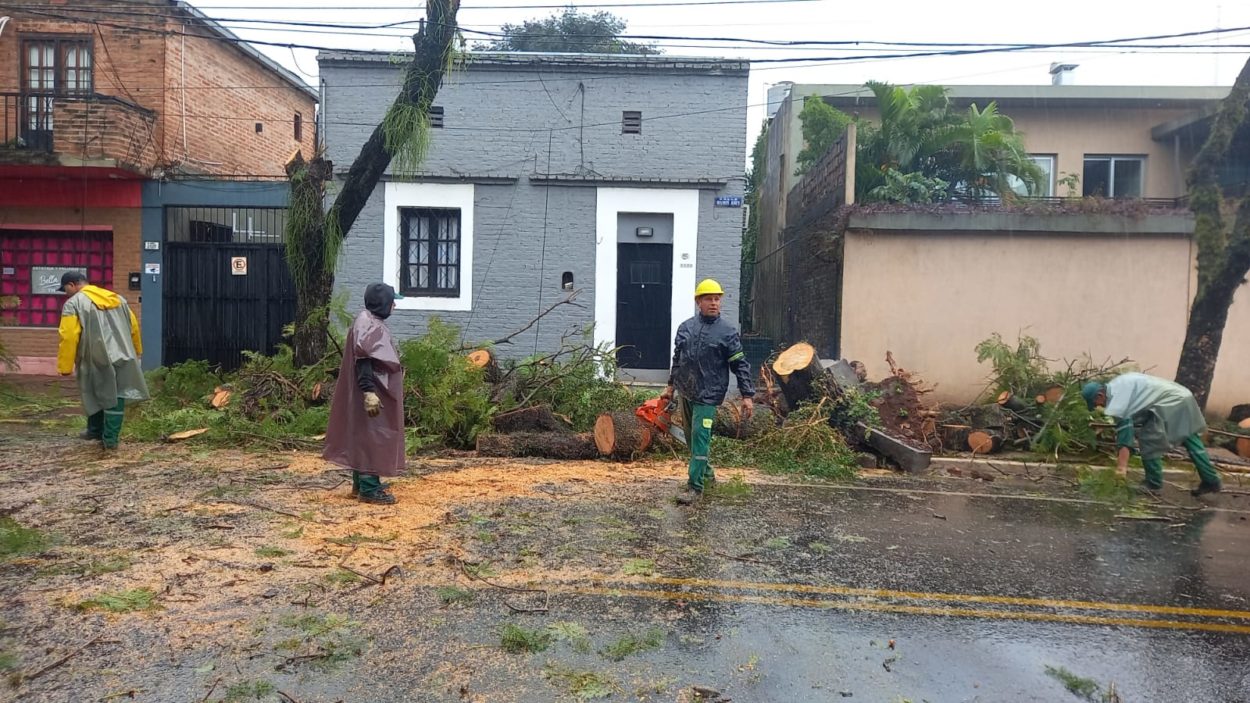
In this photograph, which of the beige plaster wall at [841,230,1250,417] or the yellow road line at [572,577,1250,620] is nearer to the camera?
the yellow road line at [572,577,1250,620]

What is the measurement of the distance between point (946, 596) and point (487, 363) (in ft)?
21.3

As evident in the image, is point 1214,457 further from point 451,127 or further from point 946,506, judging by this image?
point 451,127

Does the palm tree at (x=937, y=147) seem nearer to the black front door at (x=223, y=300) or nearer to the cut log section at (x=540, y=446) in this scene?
the cut log section at (x=540, y=446)

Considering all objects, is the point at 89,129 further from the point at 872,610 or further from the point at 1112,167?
the point at 1112,167

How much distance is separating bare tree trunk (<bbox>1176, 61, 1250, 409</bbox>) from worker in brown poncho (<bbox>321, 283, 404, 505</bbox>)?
880cm

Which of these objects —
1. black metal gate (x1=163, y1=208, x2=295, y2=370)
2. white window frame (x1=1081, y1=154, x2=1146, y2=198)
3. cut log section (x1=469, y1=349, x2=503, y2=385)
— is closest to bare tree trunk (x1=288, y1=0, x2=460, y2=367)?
cut log section (x1=469, y1=349, x2=503, y2=385)

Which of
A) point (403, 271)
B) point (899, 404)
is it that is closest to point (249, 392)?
point (403, 271)

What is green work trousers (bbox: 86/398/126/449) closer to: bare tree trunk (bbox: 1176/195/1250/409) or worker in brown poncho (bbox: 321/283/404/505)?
worker in brown poncho (bbox: 321/283/404/505)

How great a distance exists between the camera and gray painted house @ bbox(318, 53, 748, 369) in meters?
13.7

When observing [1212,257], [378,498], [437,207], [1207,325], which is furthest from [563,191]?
[1207,325]

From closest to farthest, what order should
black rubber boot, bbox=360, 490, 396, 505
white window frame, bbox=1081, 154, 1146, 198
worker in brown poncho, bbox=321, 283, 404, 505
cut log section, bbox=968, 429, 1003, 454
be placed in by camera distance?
worker in brown poncho, bbox=321, 283, 404, 505 → black rubber boot, bbox=360, 490, 396, 505 → cut log section, bbox=968, 429, 1003, 454 → white window frame, bbox=1081, 154, 1146, 198

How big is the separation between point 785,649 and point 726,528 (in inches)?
83.4

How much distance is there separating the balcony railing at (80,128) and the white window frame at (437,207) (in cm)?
419

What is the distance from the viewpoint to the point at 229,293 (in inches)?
556
